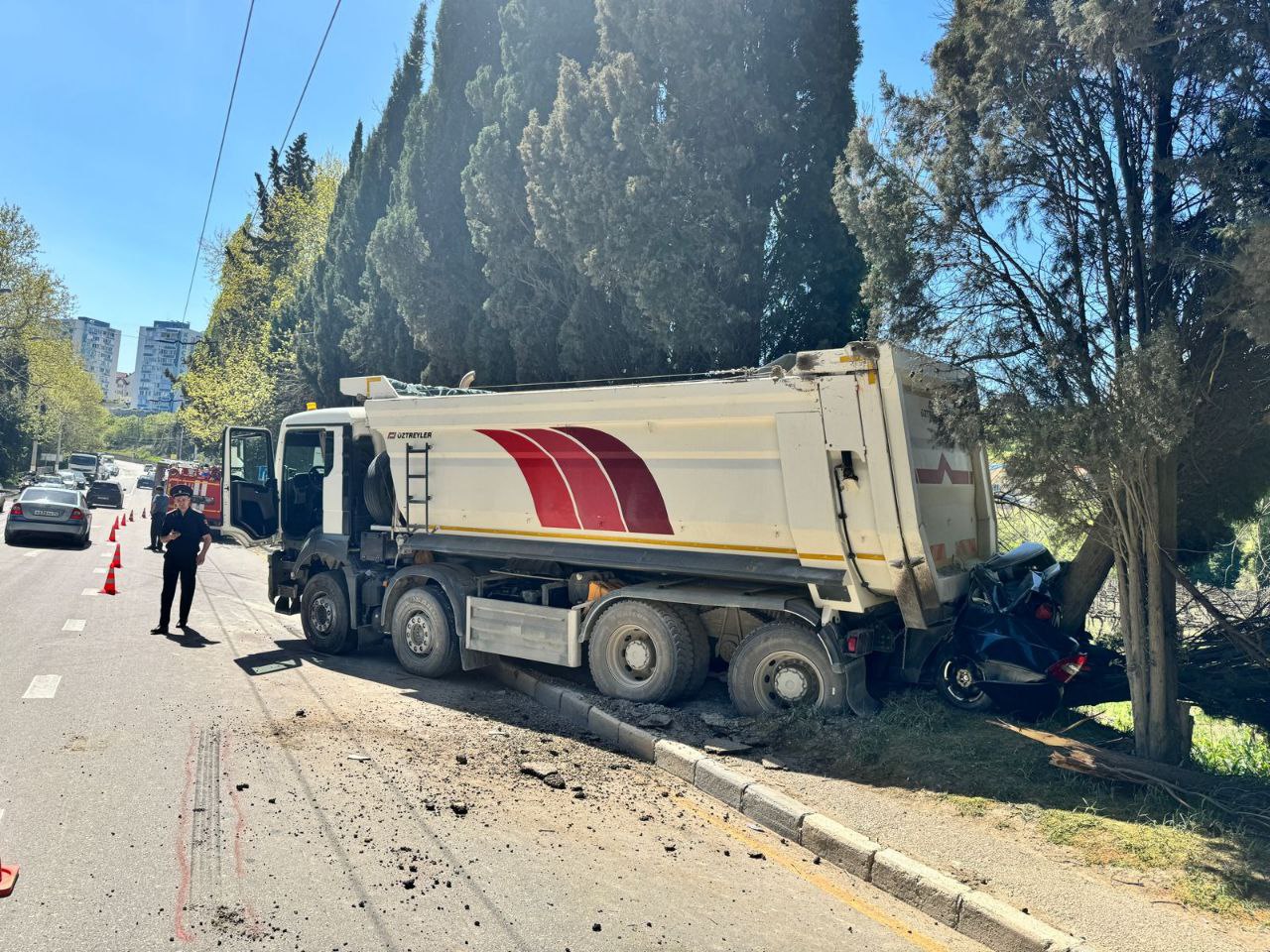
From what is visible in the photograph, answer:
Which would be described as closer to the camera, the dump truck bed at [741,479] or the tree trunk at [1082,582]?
the dump truck bed at [741,479]

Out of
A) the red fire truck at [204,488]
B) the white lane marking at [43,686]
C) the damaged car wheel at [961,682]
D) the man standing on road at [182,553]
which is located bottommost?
the damaged car wheel at [961,682]

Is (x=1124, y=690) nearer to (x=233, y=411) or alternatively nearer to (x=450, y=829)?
(x=450, y=829)

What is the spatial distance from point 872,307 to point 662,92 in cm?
580

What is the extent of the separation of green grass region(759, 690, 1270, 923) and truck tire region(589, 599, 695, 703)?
38.1 inches

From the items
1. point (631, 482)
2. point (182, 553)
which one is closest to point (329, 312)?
point (182, 553)

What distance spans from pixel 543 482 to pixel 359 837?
392cm

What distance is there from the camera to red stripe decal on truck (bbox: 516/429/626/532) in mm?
7547

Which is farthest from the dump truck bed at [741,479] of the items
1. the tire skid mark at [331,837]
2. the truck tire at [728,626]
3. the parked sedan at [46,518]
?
the parked sedan at [46,518]

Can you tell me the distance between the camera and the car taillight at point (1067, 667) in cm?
650

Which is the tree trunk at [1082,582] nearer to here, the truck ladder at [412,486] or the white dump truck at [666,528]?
the white dump truck at [666,528]

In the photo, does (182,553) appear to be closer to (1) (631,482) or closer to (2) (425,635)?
(2) (425,635)

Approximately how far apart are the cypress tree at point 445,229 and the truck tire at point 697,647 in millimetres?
8290

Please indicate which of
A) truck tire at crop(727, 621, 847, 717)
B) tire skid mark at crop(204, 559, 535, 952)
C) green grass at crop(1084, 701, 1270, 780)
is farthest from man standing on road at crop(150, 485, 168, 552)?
green grass at crop(1084, 701, 1270, 780)

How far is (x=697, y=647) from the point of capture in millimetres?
7336
